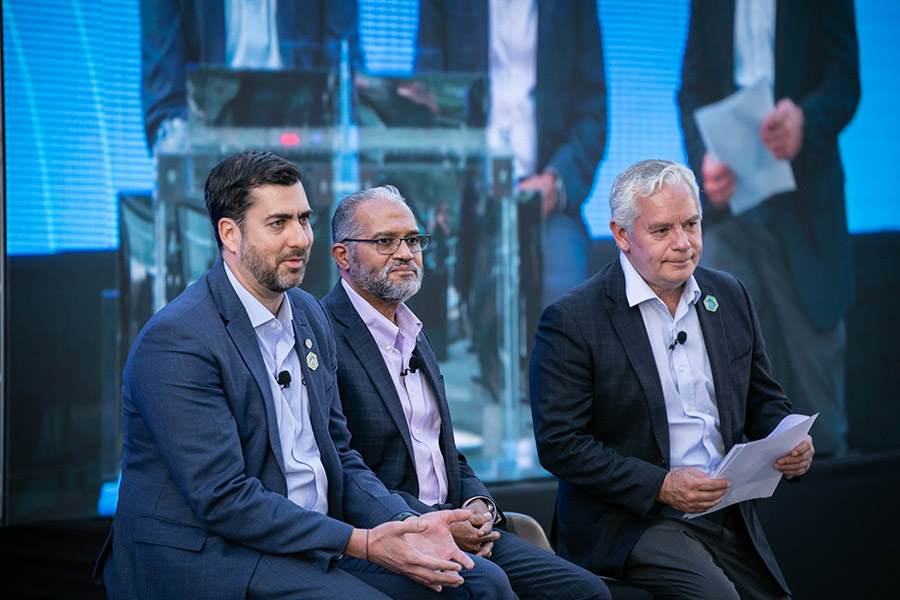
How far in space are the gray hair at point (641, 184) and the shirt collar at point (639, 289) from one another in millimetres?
118

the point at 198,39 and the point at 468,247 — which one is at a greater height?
the point at 198,39

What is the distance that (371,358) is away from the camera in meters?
2.49

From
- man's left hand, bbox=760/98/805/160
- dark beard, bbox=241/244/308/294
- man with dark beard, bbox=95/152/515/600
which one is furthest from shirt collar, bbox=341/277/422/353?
man's left hand, bbox=760/98/805/160

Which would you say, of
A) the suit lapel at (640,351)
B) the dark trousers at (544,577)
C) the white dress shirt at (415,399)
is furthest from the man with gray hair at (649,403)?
the white dress shirt at (415,399)

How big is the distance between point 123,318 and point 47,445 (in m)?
0.63

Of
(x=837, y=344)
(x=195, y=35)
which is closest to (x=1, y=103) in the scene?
(x=195, y=35)

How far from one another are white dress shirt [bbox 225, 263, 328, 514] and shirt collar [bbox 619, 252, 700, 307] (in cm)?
107

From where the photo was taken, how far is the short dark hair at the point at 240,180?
6.90 ft

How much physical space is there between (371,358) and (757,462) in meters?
1.11

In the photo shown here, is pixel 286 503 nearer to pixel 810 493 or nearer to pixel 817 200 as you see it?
pixel 810 493

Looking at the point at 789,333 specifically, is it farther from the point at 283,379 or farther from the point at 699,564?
the point at 283,379

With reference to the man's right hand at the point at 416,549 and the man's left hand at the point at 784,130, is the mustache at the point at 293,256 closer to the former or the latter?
the man's right hand at the point at 416,549

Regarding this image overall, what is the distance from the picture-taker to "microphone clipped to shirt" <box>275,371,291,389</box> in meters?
2.09

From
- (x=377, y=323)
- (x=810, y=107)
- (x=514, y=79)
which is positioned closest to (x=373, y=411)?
(x=377, y=323)
